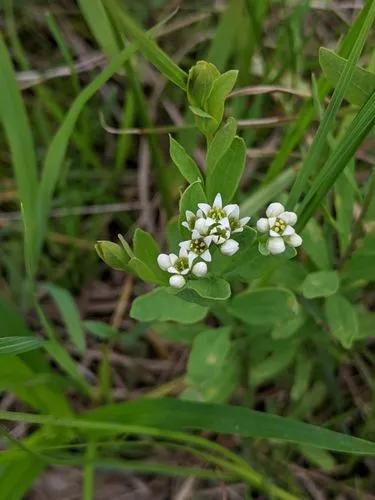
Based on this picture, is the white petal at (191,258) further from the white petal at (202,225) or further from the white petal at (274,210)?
the white petal at (274,210)

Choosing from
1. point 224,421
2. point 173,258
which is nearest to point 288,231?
point 173,258

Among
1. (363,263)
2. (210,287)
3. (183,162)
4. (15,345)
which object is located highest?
(183,162)

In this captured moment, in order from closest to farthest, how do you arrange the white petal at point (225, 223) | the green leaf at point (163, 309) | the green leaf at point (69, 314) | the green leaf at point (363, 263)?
the white petal at point (225, 223) → the green leaf at point (163, 309) → the green leaf at point (363, 263) → the green leaf at point (69, 314)

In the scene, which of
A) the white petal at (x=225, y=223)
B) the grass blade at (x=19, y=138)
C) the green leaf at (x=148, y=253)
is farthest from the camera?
the grass blade at (x=19, y=138)

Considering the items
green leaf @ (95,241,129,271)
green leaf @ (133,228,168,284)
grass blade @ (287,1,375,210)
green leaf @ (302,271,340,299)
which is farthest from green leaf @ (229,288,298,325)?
green leaf @ (95,241,129,271)

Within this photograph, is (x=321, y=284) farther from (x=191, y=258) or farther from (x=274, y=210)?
(x=191, y=258)

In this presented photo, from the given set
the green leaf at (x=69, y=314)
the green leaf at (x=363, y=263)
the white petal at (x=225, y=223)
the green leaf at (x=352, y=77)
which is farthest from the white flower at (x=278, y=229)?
the green leaf at (x=69, y=314)

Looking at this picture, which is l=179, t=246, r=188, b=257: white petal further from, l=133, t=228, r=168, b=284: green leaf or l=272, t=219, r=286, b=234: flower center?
l=272, t=219, r=286, b=234: flower center
